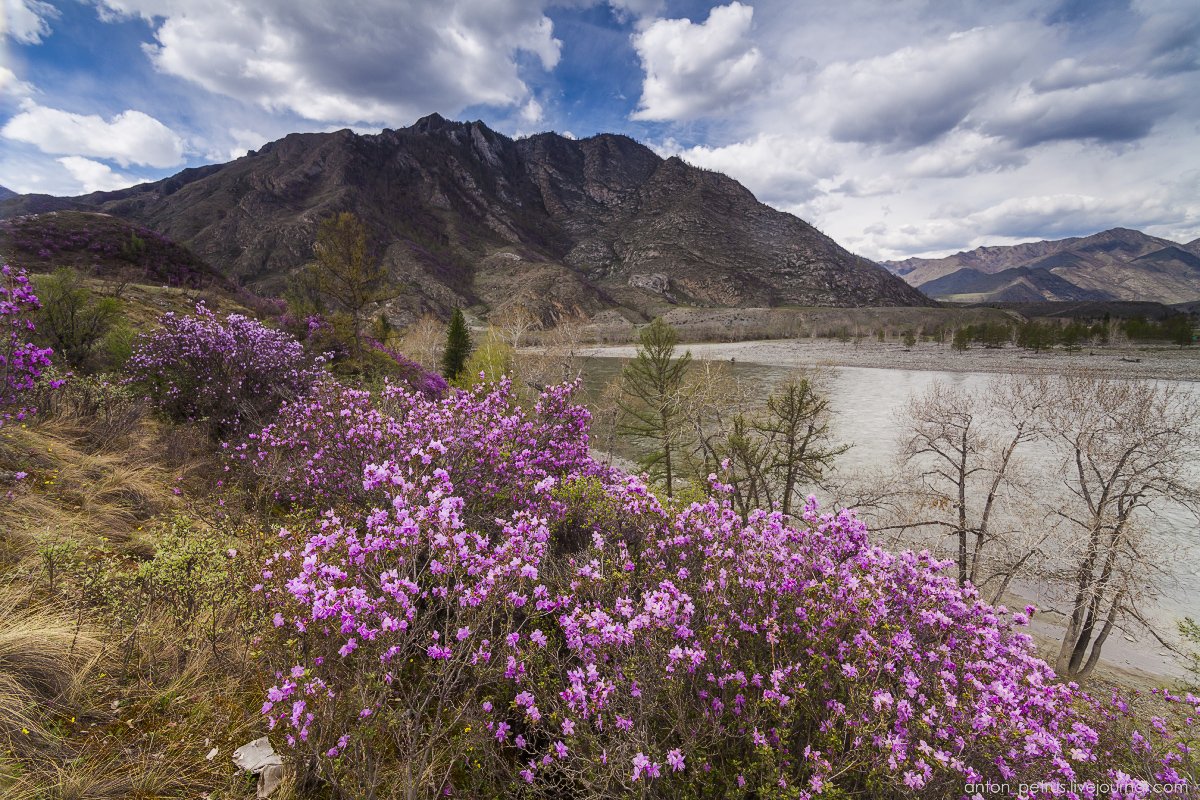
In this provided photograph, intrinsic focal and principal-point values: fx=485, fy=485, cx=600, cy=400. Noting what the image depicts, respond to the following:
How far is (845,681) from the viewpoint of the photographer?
3.04 metres

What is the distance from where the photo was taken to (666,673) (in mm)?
2938

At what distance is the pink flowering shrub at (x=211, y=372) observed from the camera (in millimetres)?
10312

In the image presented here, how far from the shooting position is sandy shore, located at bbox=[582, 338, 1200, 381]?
165 feet

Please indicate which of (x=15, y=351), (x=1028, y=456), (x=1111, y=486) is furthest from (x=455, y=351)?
(x=1028, y=456)

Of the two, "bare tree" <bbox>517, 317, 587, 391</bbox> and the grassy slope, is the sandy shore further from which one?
the grassy slope

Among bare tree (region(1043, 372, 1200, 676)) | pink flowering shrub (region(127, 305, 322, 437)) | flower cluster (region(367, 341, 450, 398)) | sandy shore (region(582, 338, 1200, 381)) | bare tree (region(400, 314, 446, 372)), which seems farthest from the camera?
sandy shore (region(582, 338, 1200, 381))

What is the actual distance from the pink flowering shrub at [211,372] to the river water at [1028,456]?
20477 mm

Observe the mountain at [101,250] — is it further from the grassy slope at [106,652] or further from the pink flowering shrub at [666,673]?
the pink flowering shrub at [666,673]

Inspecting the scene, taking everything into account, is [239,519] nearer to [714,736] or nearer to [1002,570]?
[714,736]

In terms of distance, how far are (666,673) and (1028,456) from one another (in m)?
28.5

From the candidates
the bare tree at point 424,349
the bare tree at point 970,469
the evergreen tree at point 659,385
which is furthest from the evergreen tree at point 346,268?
the bare tree at point 970,469

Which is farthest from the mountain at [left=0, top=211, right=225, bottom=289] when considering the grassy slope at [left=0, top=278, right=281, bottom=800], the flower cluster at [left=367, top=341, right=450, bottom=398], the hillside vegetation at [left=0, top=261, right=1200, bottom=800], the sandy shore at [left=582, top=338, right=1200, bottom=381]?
the sandy shore at [left=582, top=338, right=1200, bottom=381]

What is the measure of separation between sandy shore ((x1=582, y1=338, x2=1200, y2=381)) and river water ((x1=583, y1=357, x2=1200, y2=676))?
424 cm

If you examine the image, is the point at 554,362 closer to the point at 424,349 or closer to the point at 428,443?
the point at 424,349
